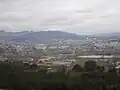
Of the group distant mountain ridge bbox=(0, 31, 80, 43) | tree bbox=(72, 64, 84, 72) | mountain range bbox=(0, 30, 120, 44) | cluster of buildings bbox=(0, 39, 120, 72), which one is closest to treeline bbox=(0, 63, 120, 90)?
tree bbox=(72, 64, 84, 72)

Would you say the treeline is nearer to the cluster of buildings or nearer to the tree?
the tree

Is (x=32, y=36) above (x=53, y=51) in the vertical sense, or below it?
above

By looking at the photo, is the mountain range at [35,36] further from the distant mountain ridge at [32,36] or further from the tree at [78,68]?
the tree at [78,68]

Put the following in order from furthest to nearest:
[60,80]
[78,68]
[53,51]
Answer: [53,51] → [78,68] → [60,80]

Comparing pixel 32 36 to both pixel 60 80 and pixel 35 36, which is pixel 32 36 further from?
pixel 60 80

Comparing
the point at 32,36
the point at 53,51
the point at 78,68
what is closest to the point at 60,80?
the point at 78,68

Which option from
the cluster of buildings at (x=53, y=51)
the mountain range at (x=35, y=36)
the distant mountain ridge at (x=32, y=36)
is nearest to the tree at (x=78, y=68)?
the cluster of buildings at (x=53, y=51)

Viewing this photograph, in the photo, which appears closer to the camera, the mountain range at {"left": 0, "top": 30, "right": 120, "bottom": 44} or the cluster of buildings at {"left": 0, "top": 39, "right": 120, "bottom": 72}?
the cluster of buildings at {"left": 0, "top": 39, "right": 120, "bottom": 72}

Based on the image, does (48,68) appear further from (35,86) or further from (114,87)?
(114,87)
